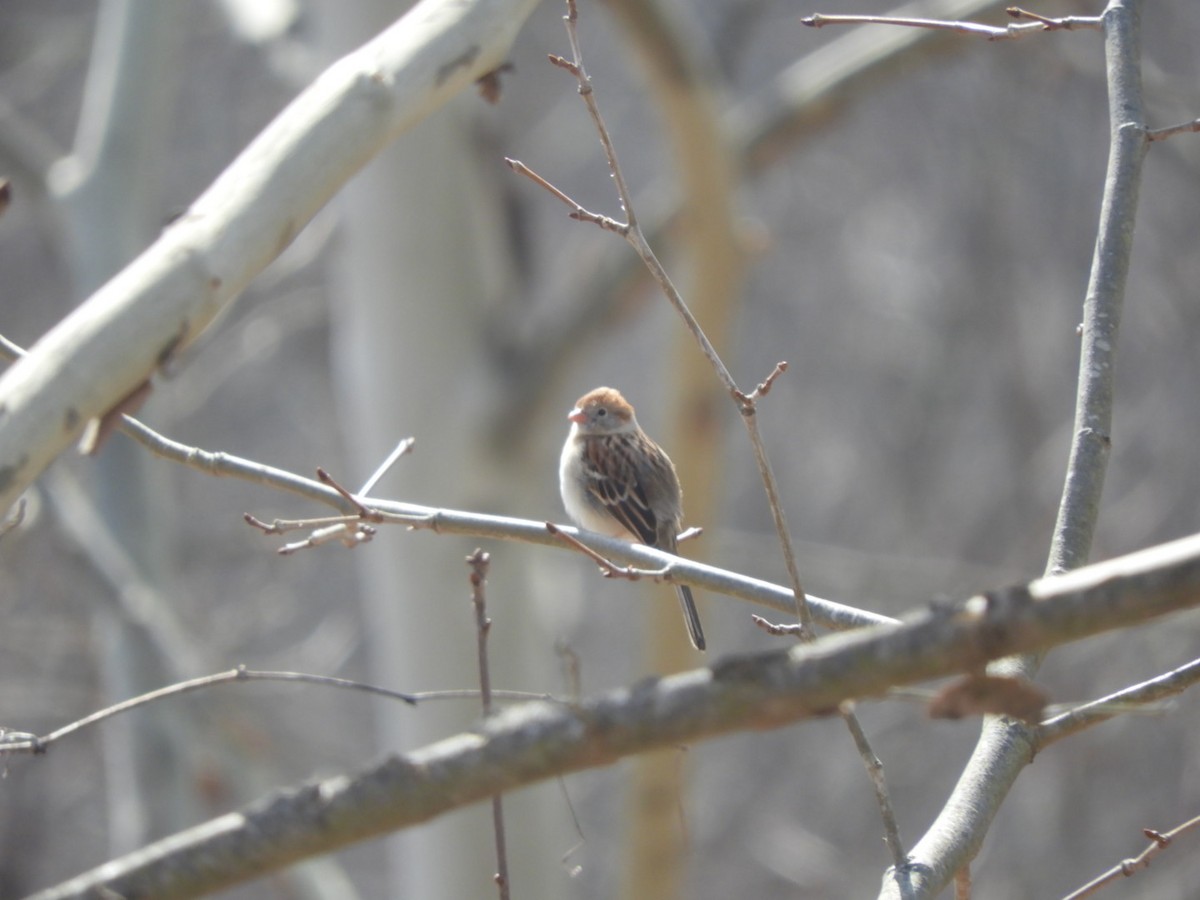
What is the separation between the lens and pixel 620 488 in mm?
4645

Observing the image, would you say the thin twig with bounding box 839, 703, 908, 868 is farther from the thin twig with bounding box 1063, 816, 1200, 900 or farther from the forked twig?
the thin twig with bounding box 1063, 816, 1200, 900

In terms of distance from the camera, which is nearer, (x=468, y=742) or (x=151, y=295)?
(x=468, y=742)

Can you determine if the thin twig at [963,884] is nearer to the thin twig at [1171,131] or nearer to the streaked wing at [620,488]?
the thin twig at [1171,131]

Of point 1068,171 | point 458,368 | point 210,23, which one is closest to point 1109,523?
point 1068,171

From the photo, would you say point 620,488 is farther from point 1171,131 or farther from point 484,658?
point 484,658

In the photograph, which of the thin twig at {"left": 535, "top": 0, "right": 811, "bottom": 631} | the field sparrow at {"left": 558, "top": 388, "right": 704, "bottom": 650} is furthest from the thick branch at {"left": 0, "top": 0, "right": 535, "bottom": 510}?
the field sparrow at {"left": 558, "top": 388, "right": 704, "bottom": 650}

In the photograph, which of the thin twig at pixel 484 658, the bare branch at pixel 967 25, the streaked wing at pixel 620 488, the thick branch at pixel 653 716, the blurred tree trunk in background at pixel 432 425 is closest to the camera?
the thick branch at pixel 653 716

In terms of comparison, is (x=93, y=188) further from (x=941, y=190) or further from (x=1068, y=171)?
(x=941, y=190)

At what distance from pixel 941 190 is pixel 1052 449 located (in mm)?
3074

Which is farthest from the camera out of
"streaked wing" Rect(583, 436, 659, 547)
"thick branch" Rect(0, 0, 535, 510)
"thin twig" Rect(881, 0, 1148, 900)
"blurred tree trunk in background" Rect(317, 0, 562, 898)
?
"blurred tree trunk in background" Rect(317, 0, 562, 898)

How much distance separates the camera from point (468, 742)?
4.11 ft

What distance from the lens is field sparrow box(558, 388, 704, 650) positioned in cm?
462

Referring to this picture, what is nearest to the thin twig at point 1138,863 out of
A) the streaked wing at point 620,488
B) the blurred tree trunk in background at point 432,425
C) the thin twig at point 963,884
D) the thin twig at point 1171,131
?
the thin twig at point 963,884

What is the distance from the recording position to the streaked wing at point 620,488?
4.59 meters
